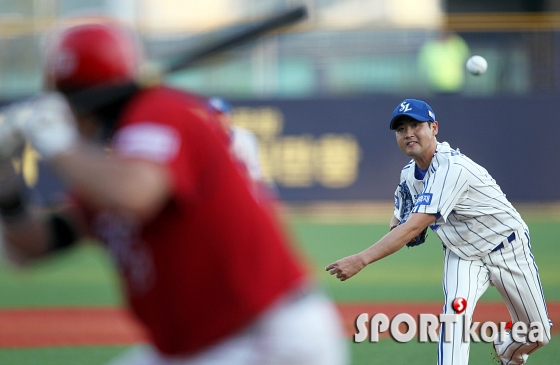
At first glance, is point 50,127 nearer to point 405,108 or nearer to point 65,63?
point 65,63

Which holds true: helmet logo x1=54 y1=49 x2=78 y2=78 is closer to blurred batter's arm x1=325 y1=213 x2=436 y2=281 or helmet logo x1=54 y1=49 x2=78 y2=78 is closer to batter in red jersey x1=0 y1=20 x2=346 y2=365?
batter in red jersey x1=0 y1=20 x2=346 y2=365

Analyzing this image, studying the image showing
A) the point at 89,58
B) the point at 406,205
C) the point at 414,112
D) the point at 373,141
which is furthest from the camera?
the point at 373,141

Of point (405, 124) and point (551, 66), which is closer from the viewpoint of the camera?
point (405, 124)

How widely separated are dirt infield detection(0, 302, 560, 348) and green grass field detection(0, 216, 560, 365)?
12.9 inches

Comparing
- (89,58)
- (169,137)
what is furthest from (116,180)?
(89,58)

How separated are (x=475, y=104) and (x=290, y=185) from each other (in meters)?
4.32

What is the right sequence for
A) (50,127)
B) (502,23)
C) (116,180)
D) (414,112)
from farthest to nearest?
(502,23) → (414,112) → (50,127) → (116,180)

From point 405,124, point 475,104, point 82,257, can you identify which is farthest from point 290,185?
point 405,124

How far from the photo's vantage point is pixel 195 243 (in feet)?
8.64

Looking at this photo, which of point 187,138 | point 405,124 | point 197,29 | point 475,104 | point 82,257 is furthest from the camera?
point 197,29

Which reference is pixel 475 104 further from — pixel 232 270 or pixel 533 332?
pixel 232 270

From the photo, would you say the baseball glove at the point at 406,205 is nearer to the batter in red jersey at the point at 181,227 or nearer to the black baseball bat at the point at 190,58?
the black baseball bat at the point at 190,58

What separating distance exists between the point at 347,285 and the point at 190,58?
802 cm

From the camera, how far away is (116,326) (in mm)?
8555
